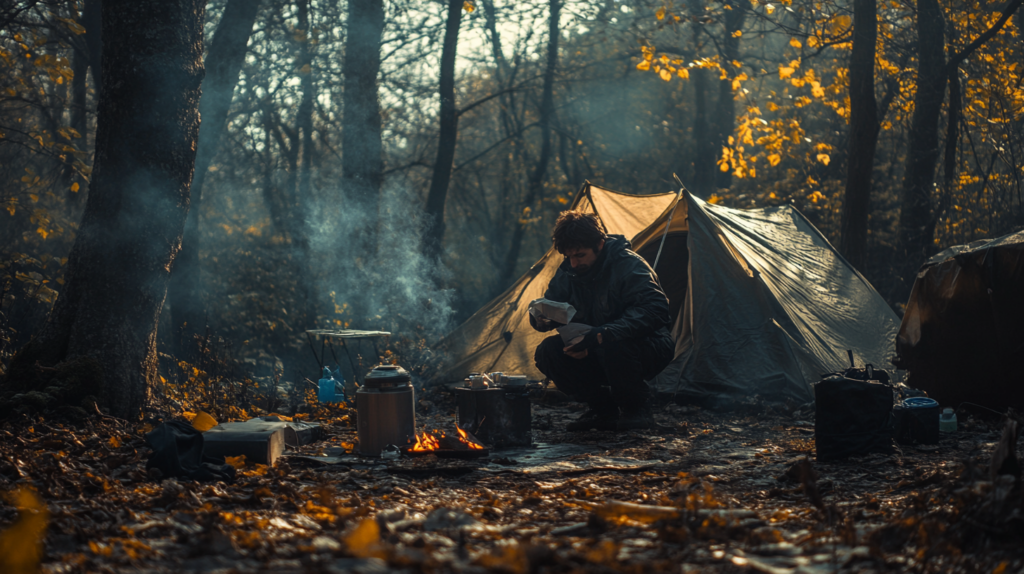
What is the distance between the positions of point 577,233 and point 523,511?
235 centimetres

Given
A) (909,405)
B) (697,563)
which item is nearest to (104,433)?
(697,563)

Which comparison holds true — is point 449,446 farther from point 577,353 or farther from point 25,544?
point 25,544

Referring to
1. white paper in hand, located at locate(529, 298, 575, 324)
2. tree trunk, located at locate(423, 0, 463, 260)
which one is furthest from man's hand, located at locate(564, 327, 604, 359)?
tree trunk, located at locate(423, 0, 463, 260)

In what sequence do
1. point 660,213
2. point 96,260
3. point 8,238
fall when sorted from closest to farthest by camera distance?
point 96,260 < point 660,213 < point 8,238

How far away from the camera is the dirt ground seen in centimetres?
196

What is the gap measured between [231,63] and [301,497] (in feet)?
20.5

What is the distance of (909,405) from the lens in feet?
13.1

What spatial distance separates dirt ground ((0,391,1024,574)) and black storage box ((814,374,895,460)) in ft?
0.29

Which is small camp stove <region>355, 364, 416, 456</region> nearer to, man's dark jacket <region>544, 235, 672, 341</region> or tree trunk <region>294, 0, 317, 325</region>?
man's dark jacket <region>544, 235, 672, 341</region>

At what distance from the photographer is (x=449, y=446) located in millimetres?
3895

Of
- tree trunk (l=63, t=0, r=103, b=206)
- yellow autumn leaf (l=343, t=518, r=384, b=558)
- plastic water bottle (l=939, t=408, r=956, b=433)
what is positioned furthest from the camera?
tree trunk (l=63, t=0, r=103, b=206)

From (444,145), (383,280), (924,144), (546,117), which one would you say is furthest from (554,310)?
(546,117)

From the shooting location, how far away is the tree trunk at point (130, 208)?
4.49 meters

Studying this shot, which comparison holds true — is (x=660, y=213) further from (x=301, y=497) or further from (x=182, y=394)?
(x=301, y=497)
